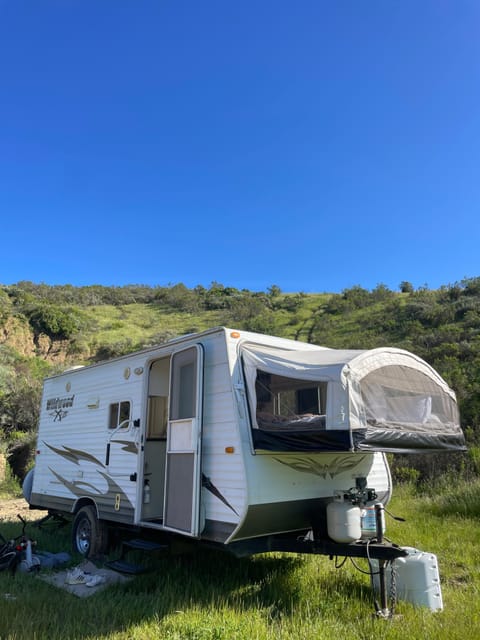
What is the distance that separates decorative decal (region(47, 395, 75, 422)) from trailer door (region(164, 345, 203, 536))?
3.15m

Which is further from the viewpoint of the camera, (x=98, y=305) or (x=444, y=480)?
(x=98, y=305)

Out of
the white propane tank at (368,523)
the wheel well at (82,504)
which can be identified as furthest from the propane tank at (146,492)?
the white propane tank at (368,523)

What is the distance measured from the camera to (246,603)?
16.9 ft

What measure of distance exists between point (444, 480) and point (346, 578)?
5.05 m

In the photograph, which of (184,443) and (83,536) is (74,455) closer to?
(83,536)

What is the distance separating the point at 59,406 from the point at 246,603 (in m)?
5.18

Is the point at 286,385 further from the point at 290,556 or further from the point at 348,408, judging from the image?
the point at 290,556

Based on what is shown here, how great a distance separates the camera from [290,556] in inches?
267

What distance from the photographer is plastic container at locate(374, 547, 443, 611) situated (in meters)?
4.88

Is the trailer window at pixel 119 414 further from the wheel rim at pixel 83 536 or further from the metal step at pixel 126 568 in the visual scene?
the metal step at pixel 126 568

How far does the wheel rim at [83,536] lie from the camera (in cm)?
731

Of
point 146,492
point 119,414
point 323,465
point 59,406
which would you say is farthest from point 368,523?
point 59,406

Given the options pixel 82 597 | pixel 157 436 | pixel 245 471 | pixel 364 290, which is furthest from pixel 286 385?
pixel 364 290

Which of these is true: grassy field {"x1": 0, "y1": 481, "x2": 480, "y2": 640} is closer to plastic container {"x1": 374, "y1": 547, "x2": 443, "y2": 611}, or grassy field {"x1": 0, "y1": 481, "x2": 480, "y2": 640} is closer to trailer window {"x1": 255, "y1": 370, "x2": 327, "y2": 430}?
plastic container {"x1": 374, "y1": 547, "x2": 443, "y2": 611}
